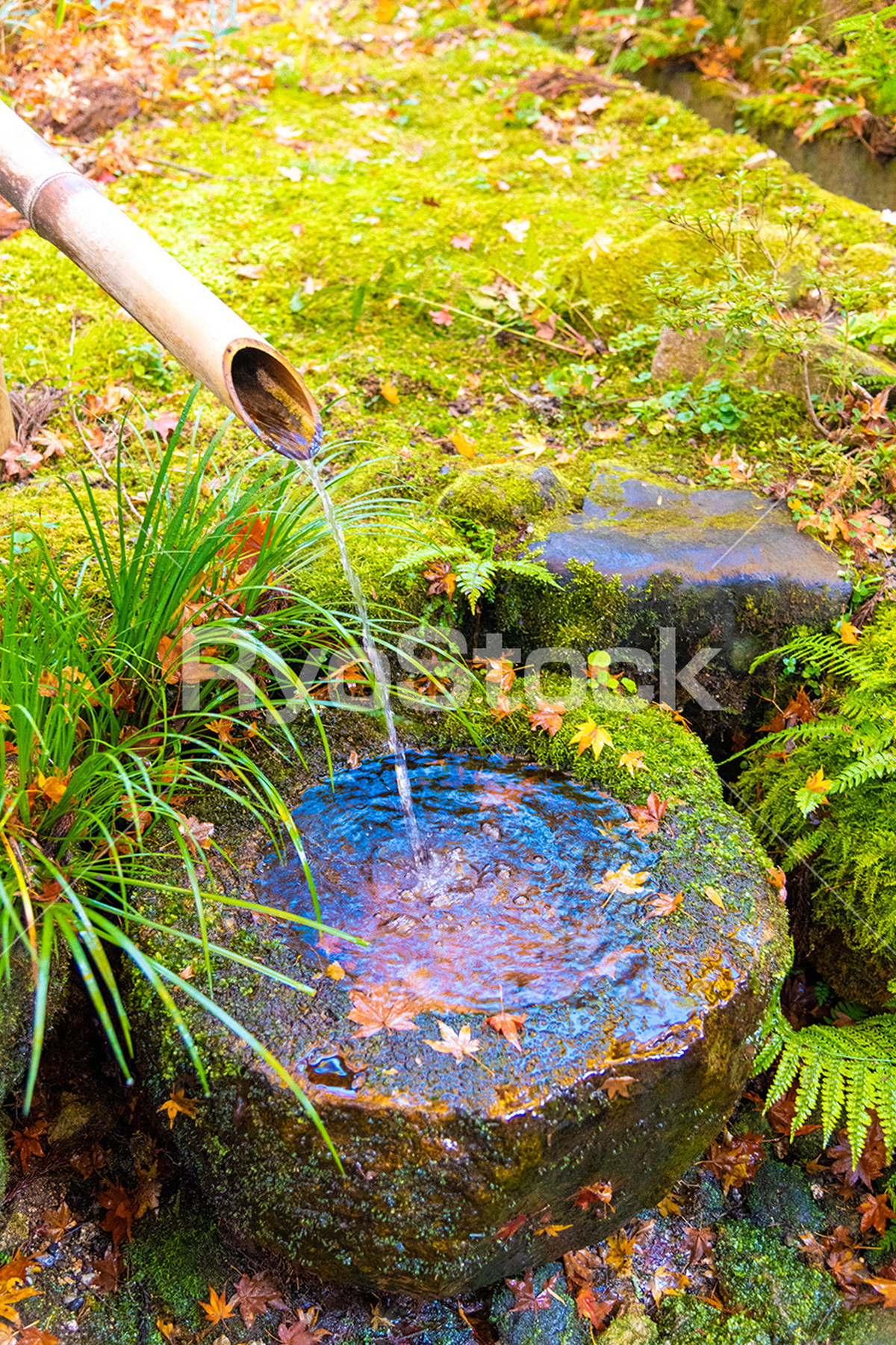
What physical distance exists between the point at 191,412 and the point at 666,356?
2.24 m

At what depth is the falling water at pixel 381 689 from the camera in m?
2.44

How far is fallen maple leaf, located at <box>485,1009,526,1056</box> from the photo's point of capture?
193 centimetres

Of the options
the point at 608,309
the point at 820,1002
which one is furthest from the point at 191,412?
the point at 820,1002

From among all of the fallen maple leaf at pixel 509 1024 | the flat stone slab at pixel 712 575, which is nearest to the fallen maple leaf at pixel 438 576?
the flat stone slab at pixel 712 575

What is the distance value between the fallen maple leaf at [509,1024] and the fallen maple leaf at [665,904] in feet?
1.61

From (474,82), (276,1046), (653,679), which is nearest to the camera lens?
(276,1046)

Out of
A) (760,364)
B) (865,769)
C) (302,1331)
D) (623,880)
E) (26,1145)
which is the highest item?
(760,364)

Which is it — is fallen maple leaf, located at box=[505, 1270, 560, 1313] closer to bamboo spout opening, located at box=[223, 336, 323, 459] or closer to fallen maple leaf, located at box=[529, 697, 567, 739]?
fallen maple leaf, located at box=[529, 697, 567, 739]

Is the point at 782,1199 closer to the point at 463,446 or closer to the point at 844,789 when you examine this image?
the point at 844,789

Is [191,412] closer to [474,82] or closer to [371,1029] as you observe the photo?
[371,1029]

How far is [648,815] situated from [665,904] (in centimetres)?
33

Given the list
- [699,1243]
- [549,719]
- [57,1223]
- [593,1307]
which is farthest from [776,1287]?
[57,1223]

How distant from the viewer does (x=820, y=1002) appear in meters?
2.88

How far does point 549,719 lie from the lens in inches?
109
